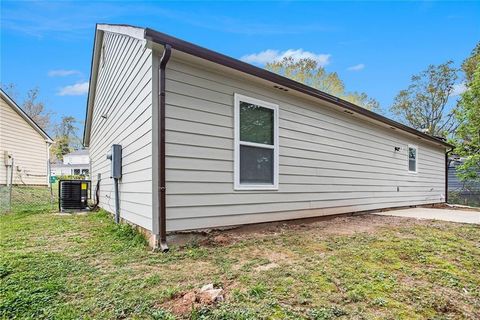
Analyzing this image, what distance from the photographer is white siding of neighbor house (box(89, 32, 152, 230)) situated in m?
3.76

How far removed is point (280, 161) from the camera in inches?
196

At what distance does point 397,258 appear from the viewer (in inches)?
128

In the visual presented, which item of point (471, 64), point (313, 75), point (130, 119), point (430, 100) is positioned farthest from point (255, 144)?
point (430, 100)

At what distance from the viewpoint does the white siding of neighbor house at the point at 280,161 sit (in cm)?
372

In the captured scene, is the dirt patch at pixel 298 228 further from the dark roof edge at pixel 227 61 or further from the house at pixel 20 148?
the house at pixel 20 148

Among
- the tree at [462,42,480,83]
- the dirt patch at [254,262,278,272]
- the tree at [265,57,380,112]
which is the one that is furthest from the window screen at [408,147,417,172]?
the tree at [462,42,480,83]

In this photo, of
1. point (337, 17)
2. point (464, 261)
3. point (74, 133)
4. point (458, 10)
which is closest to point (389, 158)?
point (464, 261)

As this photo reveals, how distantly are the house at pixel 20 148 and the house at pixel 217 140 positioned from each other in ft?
29.3

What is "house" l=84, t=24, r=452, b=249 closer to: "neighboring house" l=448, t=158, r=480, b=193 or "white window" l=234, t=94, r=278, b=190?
"white window" l=234, t=94, r=278, b=190

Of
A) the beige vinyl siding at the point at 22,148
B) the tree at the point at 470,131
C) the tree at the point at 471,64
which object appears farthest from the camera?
the tree at the point at 471,64

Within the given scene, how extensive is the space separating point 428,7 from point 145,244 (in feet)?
42.4

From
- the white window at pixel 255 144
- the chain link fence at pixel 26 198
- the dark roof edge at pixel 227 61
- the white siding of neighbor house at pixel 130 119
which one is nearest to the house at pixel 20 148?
the chain link fence at pixel 26 198

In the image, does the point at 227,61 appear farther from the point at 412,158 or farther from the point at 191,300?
the point at 412,158

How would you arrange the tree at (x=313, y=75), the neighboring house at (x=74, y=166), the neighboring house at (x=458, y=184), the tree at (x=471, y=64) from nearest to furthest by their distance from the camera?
the neighboring house at (x=458, y=184)
the tree at (x=471, y=64)
the tree at (x=313, y=75)
the neighboring house at (x=74, y=166)
